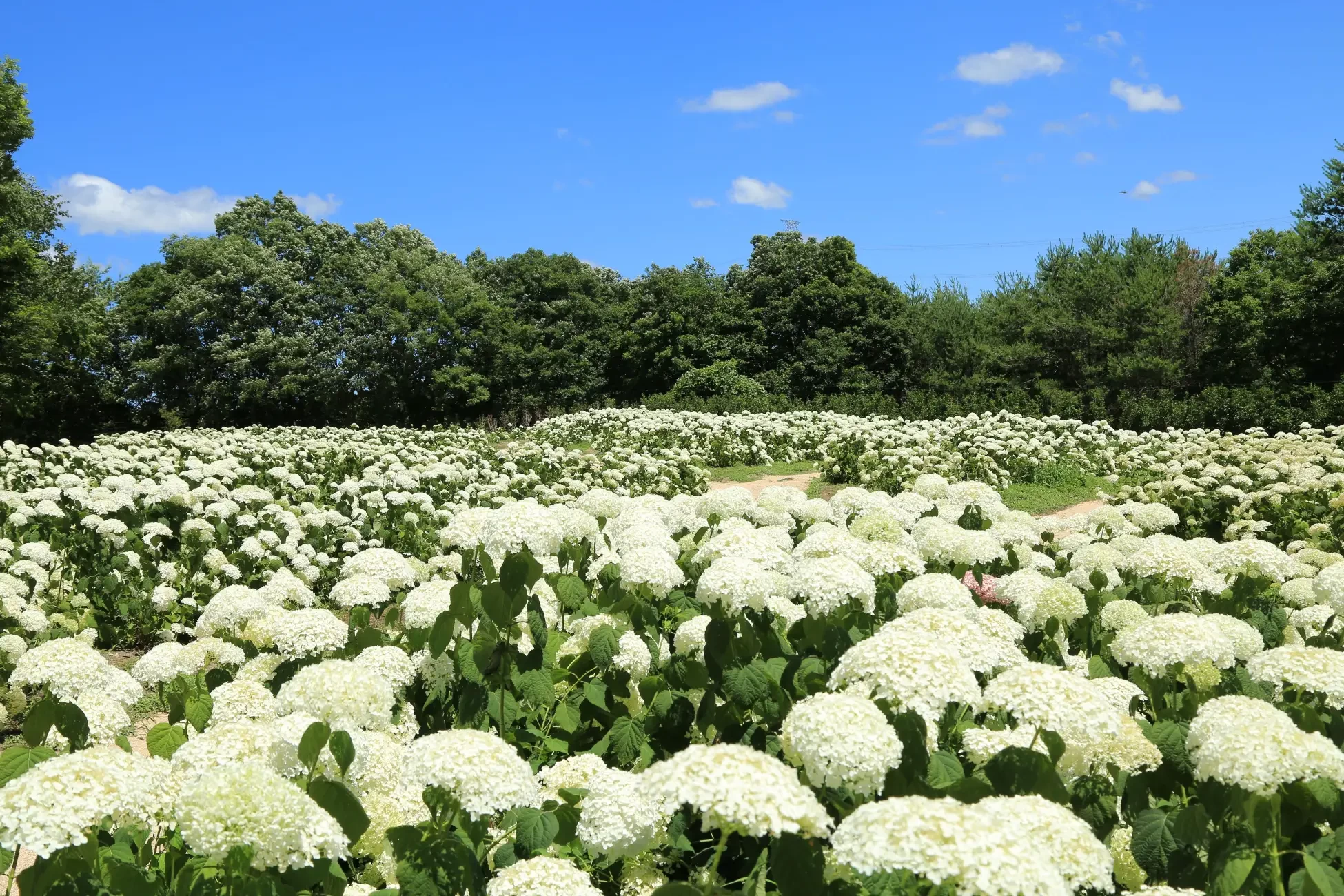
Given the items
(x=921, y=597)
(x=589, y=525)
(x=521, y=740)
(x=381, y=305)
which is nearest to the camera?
(x=521, y=740)

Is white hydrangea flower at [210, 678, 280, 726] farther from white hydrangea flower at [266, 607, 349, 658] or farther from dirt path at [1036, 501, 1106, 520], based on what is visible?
dirt path at [1036, 501, 1106, 520]

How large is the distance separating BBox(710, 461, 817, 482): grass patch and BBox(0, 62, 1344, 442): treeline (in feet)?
52.7

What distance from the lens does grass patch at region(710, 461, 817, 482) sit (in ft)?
61.4

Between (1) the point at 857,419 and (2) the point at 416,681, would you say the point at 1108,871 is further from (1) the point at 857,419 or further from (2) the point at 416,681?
(1) the point at 857,419

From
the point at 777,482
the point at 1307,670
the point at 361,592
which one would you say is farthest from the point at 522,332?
the point at 1307,670

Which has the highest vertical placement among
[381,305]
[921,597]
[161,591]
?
[381,305]

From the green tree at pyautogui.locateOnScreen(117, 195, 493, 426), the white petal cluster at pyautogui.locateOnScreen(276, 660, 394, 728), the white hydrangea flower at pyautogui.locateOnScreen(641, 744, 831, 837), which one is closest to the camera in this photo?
the white hydrangea flower at pyautogui.locateOnScreen(641, 744, 831, 837)

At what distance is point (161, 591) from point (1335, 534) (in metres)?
10.2

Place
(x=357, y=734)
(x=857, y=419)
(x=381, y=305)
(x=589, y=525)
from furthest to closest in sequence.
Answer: (x=381, y=305)
(x=857, y=419)
(x=589, y=525)
(x=357, y=734)

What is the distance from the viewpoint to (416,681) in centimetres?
370

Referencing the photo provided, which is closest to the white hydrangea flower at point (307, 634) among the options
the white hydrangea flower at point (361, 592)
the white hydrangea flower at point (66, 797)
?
the white hydrangea flower at point (361, 592)

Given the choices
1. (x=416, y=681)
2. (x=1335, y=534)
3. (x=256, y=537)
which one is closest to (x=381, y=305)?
(x=256, y=537)

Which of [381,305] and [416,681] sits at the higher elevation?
[381,305]

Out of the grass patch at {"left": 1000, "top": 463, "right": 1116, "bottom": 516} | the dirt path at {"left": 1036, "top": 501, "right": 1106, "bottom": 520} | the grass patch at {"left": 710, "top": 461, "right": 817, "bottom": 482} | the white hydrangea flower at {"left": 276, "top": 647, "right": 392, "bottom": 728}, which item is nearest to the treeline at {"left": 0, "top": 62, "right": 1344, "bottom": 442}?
the grass patch at {"left": 710, "top": 461, "right": 817, "bottom": 482}
